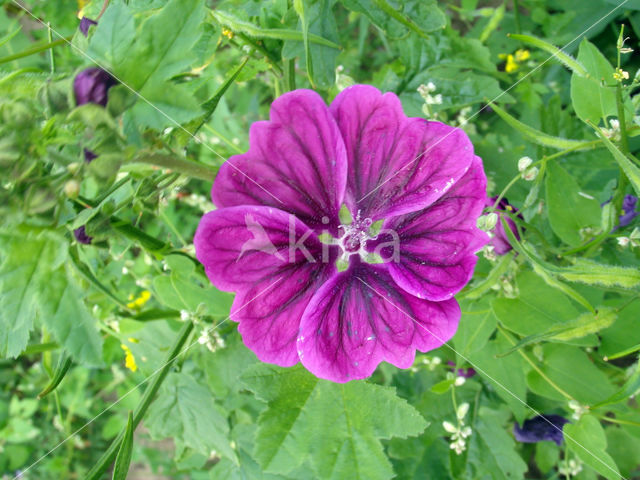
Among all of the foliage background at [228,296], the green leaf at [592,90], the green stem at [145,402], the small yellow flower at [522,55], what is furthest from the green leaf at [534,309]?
the small yellow flower at [522,55]

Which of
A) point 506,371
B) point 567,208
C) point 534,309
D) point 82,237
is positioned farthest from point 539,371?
point 82,237

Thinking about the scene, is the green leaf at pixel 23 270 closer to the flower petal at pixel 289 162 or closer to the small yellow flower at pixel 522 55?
the flower petal at pixel 289 162

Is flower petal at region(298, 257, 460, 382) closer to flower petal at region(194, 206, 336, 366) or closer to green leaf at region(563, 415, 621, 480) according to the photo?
flower petal at region(194, 206, 336, 366)

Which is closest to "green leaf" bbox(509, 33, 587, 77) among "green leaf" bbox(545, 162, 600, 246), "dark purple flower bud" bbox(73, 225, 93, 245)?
"green leaf" bbox(545, 162, 600, 246)

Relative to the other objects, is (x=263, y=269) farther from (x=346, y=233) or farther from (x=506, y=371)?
(x=506, y=371)

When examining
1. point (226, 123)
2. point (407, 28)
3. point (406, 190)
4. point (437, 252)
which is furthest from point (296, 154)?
point (226, 123)
